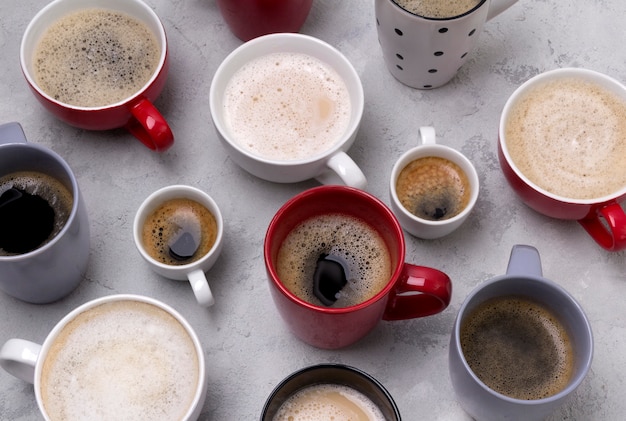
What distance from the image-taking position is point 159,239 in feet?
5.34

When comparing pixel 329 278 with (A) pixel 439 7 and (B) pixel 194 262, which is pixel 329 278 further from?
(A) pixel 439 7

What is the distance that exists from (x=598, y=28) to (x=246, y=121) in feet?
2.34

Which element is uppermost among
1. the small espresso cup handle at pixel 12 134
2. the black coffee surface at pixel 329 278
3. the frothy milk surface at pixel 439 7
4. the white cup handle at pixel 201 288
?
the frothy milk surface at pixel 439 7

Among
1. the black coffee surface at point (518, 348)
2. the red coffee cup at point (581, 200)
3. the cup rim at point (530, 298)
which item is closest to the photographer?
the cup rim at point (530, 298)

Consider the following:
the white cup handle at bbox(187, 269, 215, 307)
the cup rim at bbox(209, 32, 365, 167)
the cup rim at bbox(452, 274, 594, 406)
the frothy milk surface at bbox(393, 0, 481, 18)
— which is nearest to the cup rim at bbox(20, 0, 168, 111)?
the cup rim at bbox(209, 32, 365, 167)

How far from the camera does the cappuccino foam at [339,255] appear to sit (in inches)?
60.4

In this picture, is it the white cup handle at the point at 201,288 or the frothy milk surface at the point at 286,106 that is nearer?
the white cup handle at the point at 201,288

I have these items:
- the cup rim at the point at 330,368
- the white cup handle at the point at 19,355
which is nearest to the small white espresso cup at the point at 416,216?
the cup rim at the point at 330,368

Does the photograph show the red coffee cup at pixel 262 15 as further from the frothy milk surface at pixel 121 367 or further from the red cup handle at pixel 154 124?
the frothy milk surface at pixel 121 367

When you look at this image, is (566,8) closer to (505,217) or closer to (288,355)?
(505,217)

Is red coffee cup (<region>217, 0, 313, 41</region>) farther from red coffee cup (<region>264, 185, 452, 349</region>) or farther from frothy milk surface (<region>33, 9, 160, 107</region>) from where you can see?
red coffee cup (<region>264, 185, 452, 349</region>)

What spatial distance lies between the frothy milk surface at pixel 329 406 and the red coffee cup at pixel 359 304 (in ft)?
0.28

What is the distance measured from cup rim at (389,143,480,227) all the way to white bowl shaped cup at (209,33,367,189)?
0.08 meters

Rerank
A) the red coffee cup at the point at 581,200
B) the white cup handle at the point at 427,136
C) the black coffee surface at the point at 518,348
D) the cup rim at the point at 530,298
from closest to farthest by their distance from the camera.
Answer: the cup rim at the point at 530,298 < the black coffee surface at the point at 518,348 < the red coffee cup at the point at 581,200 < the white cup handle at the point at 427,136
